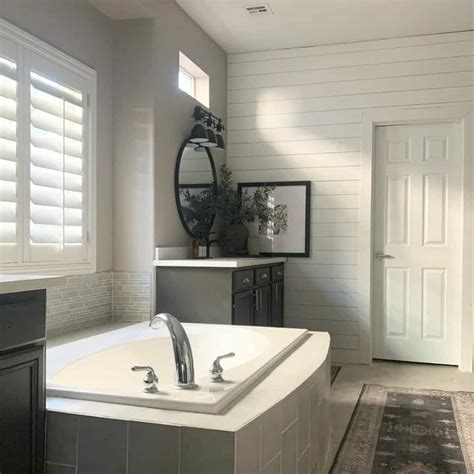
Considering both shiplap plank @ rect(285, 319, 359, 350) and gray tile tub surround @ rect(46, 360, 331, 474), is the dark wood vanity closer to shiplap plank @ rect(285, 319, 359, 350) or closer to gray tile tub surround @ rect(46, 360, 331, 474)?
shiplap plank @ rect(285, 319, 359, 350)

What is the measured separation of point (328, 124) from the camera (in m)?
4.56

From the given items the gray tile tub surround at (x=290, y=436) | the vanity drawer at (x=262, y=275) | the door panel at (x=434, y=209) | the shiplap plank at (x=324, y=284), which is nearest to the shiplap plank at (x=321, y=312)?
the shiplap plank at (x=324, y=284)

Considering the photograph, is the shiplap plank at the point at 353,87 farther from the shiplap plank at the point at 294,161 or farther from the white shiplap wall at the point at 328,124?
the shiplap plank at the point at 294,161

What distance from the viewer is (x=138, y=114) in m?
3.37

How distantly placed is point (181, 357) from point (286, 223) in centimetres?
296

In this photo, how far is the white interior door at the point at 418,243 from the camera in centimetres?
434

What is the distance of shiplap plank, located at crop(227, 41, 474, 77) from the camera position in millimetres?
4273

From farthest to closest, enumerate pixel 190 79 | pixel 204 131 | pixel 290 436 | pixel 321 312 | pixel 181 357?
pixel 321 312 → pixel 190 79 → pixel 204 131 → pixel 181 357 → pixel 290 436

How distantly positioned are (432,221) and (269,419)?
3302mm

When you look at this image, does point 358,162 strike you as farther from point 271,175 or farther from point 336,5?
point 336,5

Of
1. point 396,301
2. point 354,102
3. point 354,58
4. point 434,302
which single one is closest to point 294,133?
point 354,102

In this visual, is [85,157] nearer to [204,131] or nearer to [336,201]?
[204,131]

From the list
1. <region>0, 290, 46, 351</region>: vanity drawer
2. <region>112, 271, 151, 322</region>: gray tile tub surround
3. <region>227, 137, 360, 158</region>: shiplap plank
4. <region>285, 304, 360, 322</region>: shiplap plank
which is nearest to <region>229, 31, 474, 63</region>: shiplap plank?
<region>227, 137, 360, 158</region>: shiplap plank

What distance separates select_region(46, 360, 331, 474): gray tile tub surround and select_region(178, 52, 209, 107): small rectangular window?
2.86m
